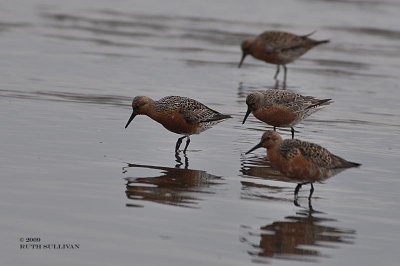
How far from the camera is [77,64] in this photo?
59.7 ft

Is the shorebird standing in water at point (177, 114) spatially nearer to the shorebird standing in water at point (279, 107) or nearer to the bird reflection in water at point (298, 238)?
the shorebird standing in water at point (279, 107)

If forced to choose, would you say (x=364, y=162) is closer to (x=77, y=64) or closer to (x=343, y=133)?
(x=343, y=133)

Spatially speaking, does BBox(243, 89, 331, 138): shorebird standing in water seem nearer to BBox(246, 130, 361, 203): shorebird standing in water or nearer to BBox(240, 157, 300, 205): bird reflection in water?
BBox(240, 157, 300, 205): bird reflection in water

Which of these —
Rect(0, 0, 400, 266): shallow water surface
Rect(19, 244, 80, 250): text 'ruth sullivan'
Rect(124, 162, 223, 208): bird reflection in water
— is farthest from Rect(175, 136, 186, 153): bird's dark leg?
Rect(19, 244, 80, 250): text 'ruth sullivan'

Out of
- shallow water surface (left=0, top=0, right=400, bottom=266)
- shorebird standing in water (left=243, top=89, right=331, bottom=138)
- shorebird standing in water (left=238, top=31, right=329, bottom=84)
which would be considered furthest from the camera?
shorebird standing in water (left=238, top=31, right=329, bottom=84)

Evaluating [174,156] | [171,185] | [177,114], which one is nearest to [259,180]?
[171,185]

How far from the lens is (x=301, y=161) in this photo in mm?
9570

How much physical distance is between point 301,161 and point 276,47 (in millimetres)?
10499

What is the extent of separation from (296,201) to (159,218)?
1.71 meters

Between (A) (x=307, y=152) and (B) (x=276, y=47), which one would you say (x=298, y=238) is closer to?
(A) (x=307, y=152)

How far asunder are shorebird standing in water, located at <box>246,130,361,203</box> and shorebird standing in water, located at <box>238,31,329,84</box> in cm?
992

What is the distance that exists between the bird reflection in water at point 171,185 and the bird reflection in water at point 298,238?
3.23 ft

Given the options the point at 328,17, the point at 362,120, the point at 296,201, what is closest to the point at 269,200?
the point at 296,201

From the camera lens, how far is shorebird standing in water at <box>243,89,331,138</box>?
Answer: 500 inches
